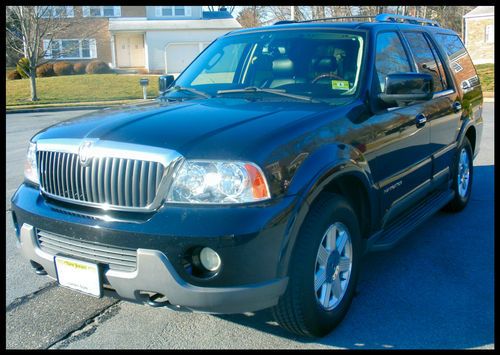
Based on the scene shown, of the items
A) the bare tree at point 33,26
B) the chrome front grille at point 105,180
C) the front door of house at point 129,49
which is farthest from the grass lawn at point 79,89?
the chrome front grille at point 105,180

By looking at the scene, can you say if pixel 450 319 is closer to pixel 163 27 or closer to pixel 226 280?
pixel 226 280

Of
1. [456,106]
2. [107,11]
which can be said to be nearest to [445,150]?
[456,106]

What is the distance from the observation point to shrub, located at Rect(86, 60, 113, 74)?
37347 mm

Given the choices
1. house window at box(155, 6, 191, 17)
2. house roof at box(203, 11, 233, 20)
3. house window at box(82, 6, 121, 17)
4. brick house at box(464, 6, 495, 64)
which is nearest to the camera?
brick house at box(464, 6, 495, 64)

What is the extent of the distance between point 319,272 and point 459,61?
3732 mm

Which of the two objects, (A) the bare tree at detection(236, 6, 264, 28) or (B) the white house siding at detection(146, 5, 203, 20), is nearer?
(B) the white house siding at detection(146, 5, 203, 20)

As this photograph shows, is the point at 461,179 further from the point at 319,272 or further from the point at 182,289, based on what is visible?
the point at 182,289

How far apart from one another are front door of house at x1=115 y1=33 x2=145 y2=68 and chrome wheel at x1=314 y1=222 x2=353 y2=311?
39.2m

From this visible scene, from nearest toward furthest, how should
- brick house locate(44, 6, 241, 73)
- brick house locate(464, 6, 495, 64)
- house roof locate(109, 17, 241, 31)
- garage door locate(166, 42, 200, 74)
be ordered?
brick house locate(464, 6, 495, 64)
house roof locate(109, 17, 241, 31)
brick house locate(44, 6, 241, 73)
garage door locate(166, 42, 200, 74)

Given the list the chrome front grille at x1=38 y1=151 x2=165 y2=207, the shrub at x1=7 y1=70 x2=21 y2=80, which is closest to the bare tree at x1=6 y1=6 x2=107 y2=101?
the shrub at x1=7 y1=70 x2=21 y2=80

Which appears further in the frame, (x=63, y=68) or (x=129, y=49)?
(x=129, y=49)

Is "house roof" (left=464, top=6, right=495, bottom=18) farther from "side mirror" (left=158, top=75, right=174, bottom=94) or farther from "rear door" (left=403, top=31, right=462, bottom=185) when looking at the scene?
"side mirror" (left=158, top=75, right=174, bottom=94)

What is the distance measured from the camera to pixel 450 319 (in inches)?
145

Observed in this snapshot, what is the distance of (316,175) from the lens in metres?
3.21
